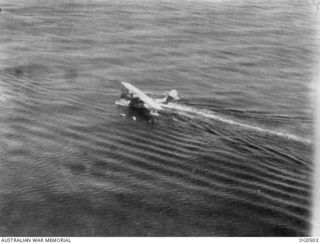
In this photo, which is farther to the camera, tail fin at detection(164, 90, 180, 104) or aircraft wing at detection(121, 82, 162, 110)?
tail fin at detection(164, 90, 180, 104)

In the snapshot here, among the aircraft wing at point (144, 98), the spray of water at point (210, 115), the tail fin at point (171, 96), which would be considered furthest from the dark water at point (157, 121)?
the aircraft wing at point (144, 98)

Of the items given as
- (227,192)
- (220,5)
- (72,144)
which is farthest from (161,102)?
(220,5)

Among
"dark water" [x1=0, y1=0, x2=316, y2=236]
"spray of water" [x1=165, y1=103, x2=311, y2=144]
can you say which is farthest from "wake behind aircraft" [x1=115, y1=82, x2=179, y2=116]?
"dark water" [x1=0, y1=0, x2=316, y2=236]

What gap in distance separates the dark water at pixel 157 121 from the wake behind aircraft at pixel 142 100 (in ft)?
3.21

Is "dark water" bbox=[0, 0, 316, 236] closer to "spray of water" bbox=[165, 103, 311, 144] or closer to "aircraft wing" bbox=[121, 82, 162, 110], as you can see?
"spray of water" bbox=[165, 103, 311, 144]

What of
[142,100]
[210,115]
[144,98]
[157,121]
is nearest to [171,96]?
[144,98]

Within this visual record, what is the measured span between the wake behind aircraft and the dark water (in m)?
0.98

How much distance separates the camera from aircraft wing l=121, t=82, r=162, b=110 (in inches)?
1325

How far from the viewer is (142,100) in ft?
113

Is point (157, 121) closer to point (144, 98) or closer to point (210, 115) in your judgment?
point (144, 98)

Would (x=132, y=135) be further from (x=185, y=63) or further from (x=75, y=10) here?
(x=75, y=10)

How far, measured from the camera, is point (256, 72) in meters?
41.9

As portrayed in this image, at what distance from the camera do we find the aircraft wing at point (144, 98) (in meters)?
33.7

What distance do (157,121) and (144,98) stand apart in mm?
2555
